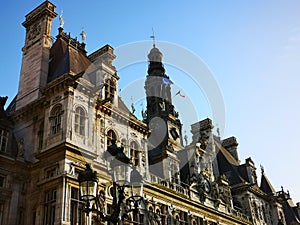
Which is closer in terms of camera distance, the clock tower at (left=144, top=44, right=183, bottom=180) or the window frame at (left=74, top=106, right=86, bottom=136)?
the window frame at (left=74, top=106, right=86, bottom=136)

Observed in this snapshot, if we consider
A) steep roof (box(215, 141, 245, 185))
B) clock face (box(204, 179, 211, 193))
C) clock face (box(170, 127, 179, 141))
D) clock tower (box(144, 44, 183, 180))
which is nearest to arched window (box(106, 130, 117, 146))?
clock tower (box(144, 44, 183, 180))

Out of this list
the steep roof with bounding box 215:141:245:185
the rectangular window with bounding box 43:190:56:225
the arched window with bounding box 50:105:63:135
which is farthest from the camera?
the steep roof with bounding box 215:141:245:185

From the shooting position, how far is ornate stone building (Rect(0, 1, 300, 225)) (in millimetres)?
23641

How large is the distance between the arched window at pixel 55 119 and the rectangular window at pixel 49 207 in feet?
13.7

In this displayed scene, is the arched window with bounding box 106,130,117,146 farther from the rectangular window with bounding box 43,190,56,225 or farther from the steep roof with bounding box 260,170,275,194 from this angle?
the steep roof with bounding box 260,170,275,194

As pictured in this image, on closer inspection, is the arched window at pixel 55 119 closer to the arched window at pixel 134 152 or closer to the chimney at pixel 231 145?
the arched window at pixel 134 152

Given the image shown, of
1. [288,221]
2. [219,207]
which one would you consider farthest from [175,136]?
[288,221]

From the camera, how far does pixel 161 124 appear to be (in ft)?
144

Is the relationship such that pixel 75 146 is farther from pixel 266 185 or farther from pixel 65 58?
pixel 266 185

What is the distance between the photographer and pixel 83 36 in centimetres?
3819

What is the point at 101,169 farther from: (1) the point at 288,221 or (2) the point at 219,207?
(1) the point at 288,221

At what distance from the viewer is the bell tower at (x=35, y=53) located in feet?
95.7

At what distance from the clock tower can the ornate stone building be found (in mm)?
161

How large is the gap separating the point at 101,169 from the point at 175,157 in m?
13.6
